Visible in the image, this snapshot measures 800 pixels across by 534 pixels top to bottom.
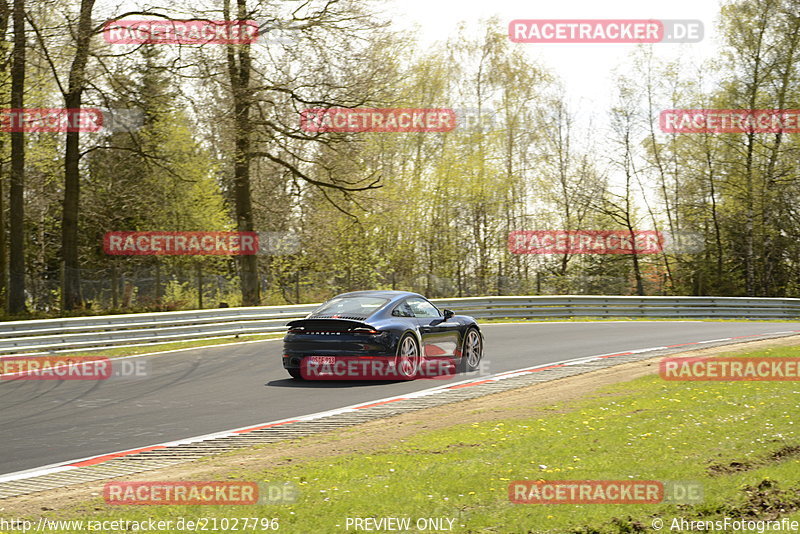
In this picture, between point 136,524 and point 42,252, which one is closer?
point 136,524

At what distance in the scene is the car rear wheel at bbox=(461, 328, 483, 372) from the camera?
15.4 m

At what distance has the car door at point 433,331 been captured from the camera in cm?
1436

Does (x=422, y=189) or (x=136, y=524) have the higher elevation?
(x=422, y=189)

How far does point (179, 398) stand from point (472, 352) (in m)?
5.49

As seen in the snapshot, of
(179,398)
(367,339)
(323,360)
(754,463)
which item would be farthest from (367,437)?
(323,360)

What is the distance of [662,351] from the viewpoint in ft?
58.2

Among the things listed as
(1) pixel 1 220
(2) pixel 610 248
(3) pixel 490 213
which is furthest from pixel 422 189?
(1) pixel 1 220

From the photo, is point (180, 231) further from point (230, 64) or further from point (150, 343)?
point (150, 343)

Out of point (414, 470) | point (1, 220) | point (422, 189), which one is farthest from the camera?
point (422, 189)

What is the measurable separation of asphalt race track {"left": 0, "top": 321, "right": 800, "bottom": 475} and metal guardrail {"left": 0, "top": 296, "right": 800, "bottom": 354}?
1.81m

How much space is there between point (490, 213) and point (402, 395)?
1274 inches
